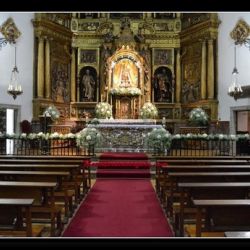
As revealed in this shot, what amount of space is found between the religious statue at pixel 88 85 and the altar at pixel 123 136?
19.1 feet

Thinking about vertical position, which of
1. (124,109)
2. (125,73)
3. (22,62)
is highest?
(22,62)

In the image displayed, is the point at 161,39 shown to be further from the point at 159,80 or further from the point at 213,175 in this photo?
the point at 213,175

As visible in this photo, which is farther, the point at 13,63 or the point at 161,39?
the point at 161,39

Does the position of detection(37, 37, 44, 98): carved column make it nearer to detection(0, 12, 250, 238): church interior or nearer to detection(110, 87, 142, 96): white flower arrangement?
detection(0, 12, 250, 238): church interior

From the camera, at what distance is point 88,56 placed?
22484 millimetres

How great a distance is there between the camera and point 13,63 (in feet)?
62.3

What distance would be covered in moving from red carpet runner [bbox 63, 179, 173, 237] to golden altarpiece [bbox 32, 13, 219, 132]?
37.8 ft

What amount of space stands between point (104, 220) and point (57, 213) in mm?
989

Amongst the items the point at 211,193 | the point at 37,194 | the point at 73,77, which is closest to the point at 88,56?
the point at 73,77

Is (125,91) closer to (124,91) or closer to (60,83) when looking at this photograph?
(124,91)

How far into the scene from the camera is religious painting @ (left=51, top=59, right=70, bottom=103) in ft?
69.4

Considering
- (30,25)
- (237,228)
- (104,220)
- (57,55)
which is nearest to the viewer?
(237,228)

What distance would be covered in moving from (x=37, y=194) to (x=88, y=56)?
17115mm
